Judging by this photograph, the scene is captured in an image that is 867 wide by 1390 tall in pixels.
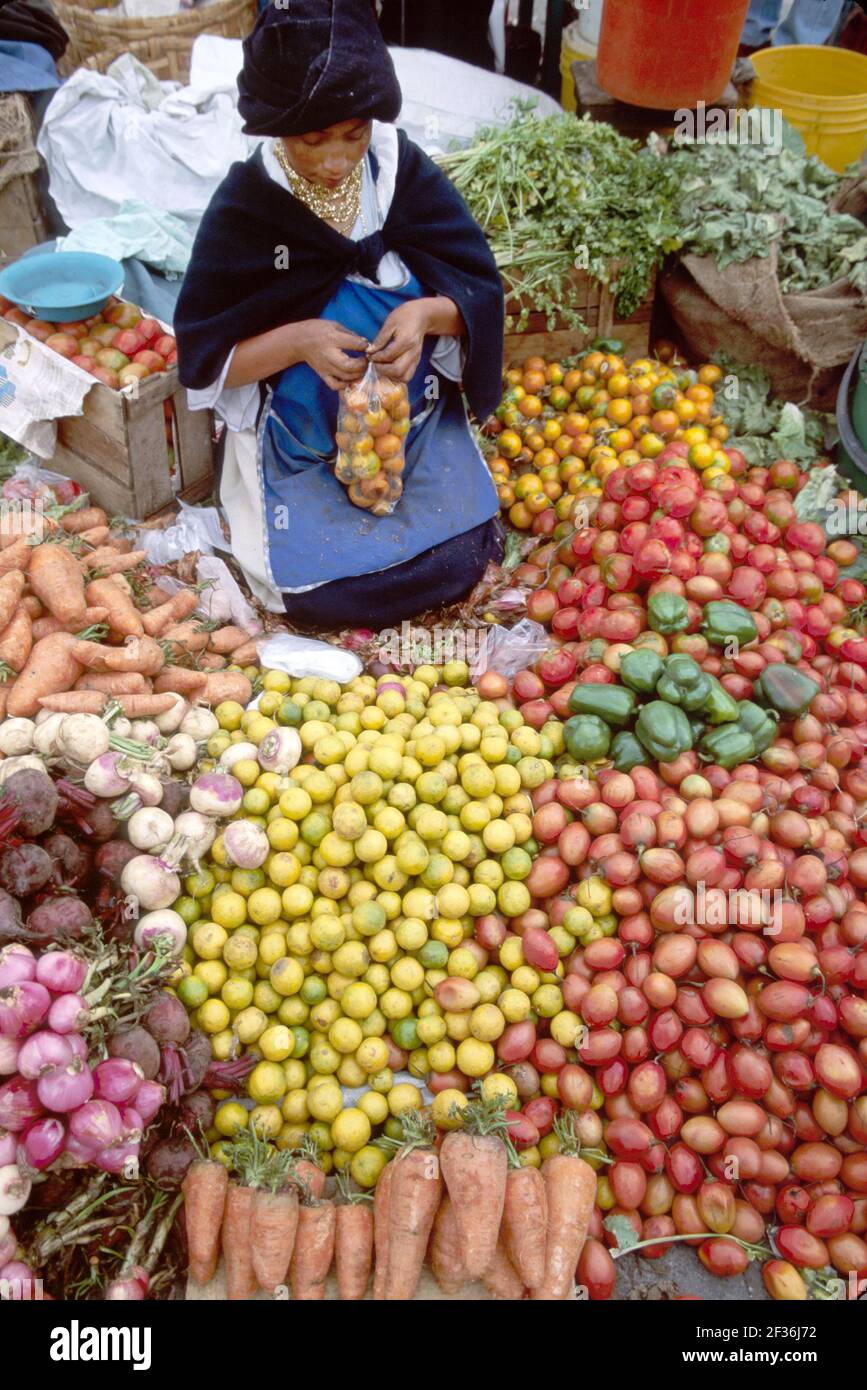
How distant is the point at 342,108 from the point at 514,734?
1661 millimetres

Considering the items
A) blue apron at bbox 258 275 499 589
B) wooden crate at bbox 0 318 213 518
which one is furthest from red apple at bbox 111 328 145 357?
blue apron at bbox 258 275 499 589

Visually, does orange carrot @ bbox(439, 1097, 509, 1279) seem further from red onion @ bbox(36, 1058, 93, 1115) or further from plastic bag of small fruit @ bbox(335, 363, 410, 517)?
plastic bag of small fruit @ bbox(335, 363, 410, 517)

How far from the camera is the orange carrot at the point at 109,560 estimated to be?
3.16 meters

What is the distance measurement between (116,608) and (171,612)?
0.81 ft

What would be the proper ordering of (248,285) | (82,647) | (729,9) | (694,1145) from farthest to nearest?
(729,9)
(248,285)
(82,647)
(694,1145)

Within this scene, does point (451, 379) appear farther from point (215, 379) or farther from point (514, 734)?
point (514, 734)

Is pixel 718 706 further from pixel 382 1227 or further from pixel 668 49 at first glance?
pixel 668 49

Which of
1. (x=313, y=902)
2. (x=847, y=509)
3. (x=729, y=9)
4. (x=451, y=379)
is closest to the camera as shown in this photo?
(x=313, y=902)

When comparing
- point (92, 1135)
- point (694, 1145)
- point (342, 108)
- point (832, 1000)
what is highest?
point (342, 108)

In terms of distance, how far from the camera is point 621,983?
2.40 metres

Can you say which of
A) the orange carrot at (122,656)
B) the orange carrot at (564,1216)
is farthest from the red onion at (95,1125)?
the orange carrot at (122,656)

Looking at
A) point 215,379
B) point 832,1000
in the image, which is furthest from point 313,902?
point 215,379

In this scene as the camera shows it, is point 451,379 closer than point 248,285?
No

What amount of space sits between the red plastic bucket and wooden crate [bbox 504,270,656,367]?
102cm
